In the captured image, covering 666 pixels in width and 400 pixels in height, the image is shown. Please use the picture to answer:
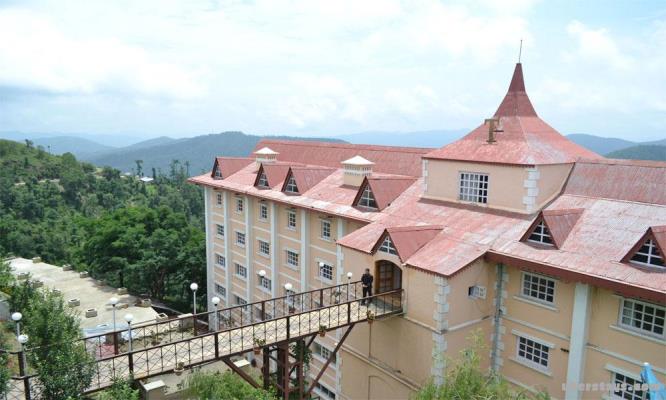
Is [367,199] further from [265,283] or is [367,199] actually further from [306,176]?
[265,283]

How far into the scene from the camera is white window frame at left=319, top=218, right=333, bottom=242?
30053mm

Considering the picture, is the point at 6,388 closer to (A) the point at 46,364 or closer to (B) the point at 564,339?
(A) the point at 46,364

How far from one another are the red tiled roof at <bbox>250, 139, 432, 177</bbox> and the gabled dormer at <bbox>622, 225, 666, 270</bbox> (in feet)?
44.7

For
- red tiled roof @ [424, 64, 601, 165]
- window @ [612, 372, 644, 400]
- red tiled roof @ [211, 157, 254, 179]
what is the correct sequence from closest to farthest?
window @ [612, 372, 644, 400] → red tiled roof @ [424, 64, 601, 165] → red tiled roof @ [211, 157, 254, 179]

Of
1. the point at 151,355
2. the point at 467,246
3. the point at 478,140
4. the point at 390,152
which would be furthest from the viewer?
the point at 390,152

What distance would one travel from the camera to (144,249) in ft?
Answer: 158

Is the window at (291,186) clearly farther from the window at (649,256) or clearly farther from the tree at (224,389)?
the window at (649,256)

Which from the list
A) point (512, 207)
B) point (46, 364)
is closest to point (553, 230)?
point (512, 207)

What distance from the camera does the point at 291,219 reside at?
109 ft

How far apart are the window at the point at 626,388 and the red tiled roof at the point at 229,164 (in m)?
30.4

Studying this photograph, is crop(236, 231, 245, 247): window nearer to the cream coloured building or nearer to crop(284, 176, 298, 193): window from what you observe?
crop(284, 176, 298, 193): window

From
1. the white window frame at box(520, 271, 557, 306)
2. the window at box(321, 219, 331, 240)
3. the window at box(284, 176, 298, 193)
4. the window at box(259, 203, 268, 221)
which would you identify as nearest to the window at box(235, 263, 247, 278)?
the window at box(259, 203, 268, 221)

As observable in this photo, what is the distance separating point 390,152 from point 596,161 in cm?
1316

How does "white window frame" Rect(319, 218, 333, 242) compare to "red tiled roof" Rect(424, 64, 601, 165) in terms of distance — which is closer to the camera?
"red tiled roof" Rect(424, 64, 601, 165)
